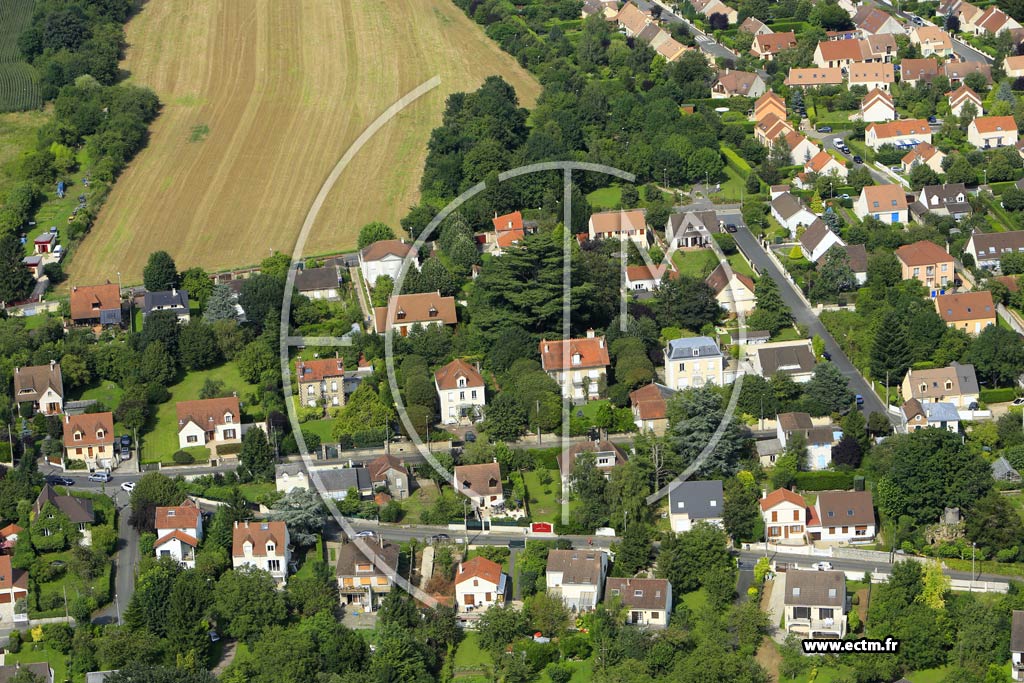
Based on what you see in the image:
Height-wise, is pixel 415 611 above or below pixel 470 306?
below

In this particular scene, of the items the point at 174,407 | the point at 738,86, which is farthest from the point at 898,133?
the point at 174,407

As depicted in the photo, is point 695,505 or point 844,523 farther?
point 695,505

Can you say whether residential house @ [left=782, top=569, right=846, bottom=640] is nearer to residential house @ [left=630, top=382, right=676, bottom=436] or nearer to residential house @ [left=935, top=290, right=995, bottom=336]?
residential house @ [left=630, top=382, right=676, bottom=436]

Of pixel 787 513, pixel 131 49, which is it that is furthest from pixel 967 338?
pixel 131 49

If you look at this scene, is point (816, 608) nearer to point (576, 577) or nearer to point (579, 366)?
point (576, 577)

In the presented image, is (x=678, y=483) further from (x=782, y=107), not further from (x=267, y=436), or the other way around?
(x=782, y=107)
